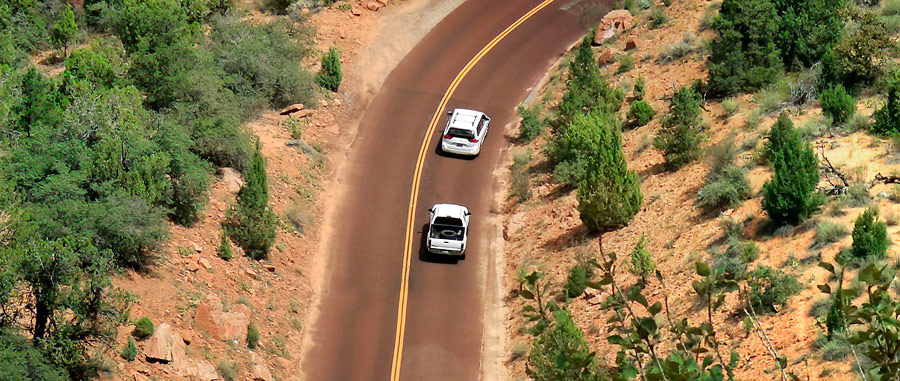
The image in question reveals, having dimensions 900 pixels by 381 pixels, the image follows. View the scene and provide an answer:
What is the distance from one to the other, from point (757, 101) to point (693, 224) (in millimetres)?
8480

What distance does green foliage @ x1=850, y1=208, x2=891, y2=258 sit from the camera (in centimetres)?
2744

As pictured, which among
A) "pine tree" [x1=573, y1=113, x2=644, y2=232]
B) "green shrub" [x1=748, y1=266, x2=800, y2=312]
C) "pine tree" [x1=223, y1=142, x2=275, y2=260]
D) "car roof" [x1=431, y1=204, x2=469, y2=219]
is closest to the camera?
"green shrub" [x1=748, y1=266, x2=800, y2=312]

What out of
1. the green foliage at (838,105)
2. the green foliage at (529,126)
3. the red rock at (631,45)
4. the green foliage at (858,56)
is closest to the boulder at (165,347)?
the green foliage at (529,126)

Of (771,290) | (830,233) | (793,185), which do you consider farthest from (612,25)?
(771,290)

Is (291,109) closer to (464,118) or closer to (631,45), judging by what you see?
(464,118)

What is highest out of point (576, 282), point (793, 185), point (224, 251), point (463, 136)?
point (793, 185)

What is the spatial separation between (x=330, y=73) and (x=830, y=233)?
26.4 meters

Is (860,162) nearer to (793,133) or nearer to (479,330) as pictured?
(793,133)

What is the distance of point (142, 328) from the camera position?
2892cm

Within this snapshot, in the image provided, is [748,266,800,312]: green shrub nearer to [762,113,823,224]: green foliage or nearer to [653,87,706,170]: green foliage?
[762,113,823,224]: green foliage

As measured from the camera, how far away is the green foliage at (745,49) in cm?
4147

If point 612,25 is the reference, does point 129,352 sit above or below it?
below

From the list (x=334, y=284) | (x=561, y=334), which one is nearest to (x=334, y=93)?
(x=334, y=284)

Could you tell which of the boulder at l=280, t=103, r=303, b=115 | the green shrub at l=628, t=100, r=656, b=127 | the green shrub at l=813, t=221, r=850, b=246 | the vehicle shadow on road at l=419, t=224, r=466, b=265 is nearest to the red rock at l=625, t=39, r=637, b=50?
the green shrub at l=628, t=100, r=656, b=127
